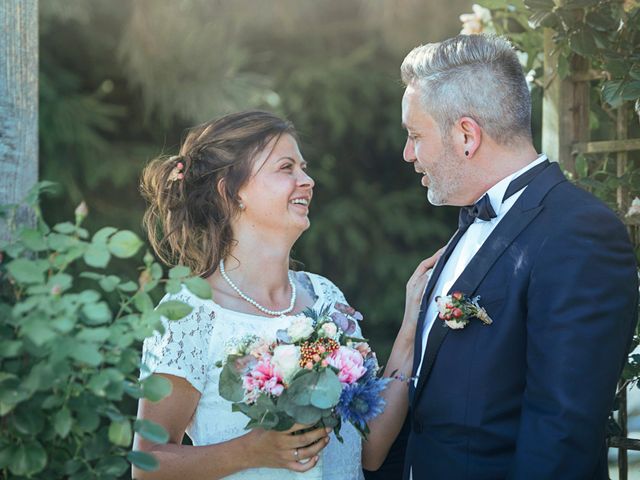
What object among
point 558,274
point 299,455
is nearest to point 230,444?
point 299,455

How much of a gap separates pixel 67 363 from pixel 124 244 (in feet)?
0.78

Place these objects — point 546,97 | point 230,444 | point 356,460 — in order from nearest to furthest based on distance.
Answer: point 230,444, point 356,460, point 546,97

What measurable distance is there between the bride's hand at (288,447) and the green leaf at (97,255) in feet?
2.91

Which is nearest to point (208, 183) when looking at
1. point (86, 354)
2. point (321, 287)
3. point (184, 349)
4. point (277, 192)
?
point (277, 192)

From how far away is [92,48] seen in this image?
22.5 feet

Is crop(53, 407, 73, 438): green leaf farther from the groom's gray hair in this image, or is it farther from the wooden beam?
the wooden beam

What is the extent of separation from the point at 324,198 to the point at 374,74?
44.9 inches

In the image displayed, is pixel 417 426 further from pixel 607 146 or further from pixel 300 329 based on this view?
pixel 607 146

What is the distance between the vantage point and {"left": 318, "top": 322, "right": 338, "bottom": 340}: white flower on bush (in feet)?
7.66

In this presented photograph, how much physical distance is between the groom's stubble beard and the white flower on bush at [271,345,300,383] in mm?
787

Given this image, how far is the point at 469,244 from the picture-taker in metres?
2.71

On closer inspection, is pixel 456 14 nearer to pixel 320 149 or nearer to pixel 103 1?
pixel 320 149

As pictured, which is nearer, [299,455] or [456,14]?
[299,455]

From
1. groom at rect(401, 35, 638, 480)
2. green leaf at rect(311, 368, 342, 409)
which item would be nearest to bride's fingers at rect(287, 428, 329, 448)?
green leaf at rect(311, 368, 342, 409)
